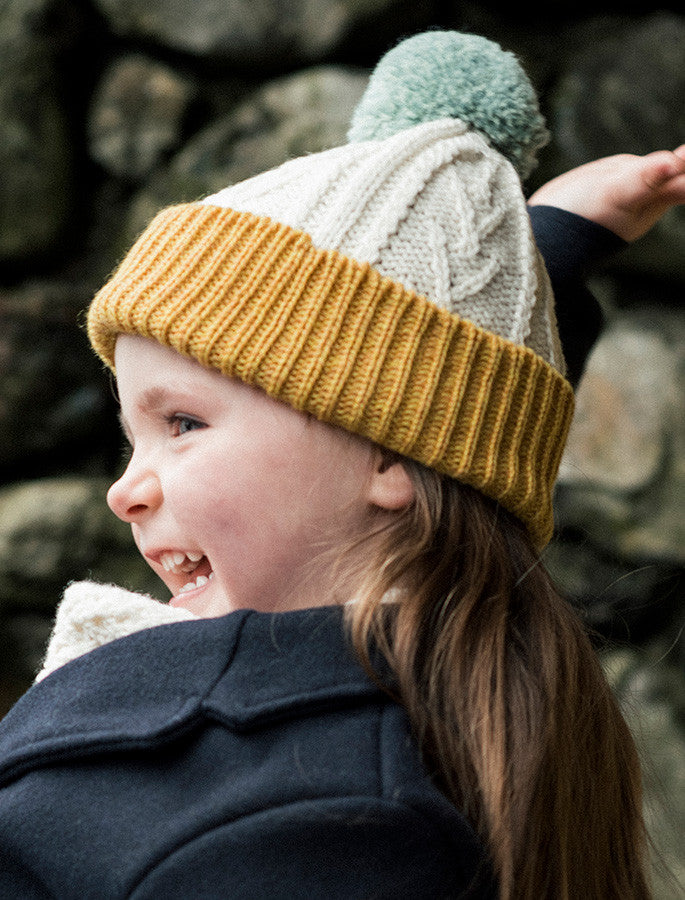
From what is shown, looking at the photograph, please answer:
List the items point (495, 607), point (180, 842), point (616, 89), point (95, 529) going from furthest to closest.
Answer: point (95, 529) < point (616, 89) < point (495, 607) < point (180, 842)

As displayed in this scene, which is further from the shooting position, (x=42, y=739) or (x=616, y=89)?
(x=616, y=89)

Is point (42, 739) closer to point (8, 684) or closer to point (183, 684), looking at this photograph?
point (183, 684)

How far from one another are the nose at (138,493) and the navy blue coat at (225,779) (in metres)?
0.15

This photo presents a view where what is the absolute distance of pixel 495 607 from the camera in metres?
0.87

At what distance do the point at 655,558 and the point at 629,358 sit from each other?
448 millimetres

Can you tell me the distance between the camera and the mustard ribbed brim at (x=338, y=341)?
88 centimetres

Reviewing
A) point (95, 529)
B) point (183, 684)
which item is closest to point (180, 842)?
point (183, 684)

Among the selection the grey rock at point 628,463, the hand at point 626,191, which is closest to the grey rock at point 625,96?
the grey rock at point 628,463

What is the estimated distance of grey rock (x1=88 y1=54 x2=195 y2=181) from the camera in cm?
228

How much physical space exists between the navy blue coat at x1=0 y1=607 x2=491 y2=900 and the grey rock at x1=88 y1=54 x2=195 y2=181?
5.71 feet

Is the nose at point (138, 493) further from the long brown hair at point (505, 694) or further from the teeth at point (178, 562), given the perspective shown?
the long brown hair at point (505, 694)

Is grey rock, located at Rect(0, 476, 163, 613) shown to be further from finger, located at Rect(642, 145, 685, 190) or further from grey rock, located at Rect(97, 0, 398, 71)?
finger, located at Rect(642, 145, 685, 190)

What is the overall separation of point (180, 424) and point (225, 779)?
0.35 m

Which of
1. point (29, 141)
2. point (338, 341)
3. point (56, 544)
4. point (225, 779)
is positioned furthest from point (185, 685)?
point (29, 141)
